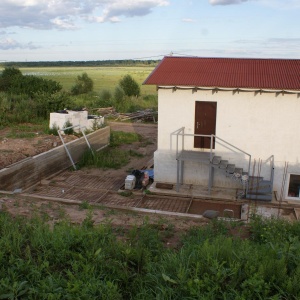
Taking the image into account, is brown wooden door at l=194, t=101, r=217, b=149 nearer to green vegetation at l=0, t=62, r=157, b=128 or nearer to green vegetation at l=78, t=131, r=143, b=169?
green vegetation at l=78, t=131, r=143, b=169

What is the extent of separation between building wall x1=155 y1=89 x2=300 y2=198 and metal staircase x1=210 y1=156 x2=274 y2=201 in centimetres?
42

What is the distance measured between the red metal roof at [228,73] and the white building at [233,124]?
31mm

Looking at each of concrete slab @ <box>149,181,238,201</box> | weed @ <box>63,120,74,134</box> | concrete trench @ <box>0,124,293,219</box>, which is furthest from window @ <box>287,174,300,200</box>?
weed @ <box>63,120,74,134</box>

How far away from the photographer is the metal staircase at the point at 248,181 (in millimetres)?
12023

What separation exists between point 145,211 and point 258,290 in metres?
5.66

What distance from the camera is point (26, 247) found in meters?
5.32

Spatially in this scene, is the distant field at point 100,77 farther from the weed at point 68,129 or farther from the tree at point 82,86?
the weed at point 68,129

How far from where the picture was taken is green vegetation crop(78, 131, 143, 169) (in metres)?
16.2

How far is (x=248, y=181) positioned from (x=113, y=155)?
789cm

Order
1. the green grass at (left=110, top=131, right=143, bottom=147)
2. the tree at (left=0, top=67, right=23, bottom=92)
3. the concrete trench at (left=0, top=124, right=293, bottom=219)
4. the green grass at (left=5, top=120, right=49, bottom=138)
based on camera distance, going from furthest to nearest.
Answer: the tree at (left=0, top=67, right=23, bottom=92) < the green grass at (left=110, top=131, right=143, bottom=147) < the green grass at (left=5, top=120, right=49, bottom=138) < the concrete trench at (left=0, top=124, right=293, bottom=219)

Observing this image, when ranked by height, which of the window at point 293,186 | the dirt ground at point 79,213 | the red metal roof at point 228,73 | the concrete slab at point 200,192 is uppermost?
the red metal roof at point 228,73

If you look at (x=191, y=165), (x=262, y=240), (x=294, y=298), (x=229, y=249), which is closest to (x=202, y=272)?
(x=229, y=249)

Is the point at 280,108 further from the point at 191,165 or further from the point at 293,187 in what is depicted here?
the point at 191,165

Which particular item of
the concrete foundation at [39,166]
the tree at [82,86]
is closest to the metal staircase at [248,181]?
the concrete foundation at [39,166]
